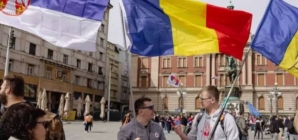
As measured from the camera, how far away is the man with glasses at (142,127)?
14.2ft

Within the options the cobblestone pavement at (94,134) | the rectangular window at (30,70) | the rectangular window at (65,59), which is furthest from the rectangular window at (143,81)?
the cobblestone pavement at (94,134)

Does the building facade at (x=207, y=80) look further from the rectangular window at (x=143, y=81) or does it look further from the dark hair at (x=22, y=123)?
the dark hair at (x=22, y=123)

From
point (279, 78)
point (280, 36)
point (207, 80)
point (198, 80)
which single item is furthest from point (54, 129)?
point (198, 80)

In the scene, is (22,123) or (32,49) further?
→ (32,49)

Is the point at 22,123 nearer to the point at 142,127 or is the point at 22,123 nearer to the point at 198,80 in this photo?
the point at 142,127

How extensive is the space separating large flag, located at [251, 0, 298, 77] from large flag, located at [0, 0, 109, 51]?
270 cm

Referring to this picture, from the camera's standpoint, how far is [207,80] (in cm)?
6406

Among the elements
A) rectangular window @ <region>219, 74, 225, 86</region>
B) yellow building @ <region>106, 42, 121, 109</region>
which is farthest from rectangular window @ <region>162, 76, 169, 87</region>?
rectangular window @ <region>219, 74, 225, 86</region>

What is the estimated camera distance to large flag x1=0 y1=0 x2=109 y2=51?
19.0 feet

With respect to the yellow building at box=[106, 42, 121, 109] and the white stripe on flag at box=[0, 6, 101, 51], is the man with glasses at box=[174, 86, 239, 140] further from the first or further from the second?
the yellow building at box=[106, 42, 121, 109]

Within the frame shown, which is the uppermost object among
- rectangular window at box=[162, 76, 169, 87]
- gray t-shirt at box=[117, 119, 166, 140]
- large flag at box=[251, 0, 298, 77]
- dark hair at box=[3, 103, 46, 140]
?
rectangular window at box=[162, 76, 169, 87]

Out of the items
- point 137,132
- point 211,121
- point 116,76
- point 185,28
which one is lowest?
point 137,132

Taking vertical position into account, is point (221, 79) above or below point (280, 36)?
above

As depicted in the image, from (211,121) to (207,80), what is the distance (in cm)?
6020
